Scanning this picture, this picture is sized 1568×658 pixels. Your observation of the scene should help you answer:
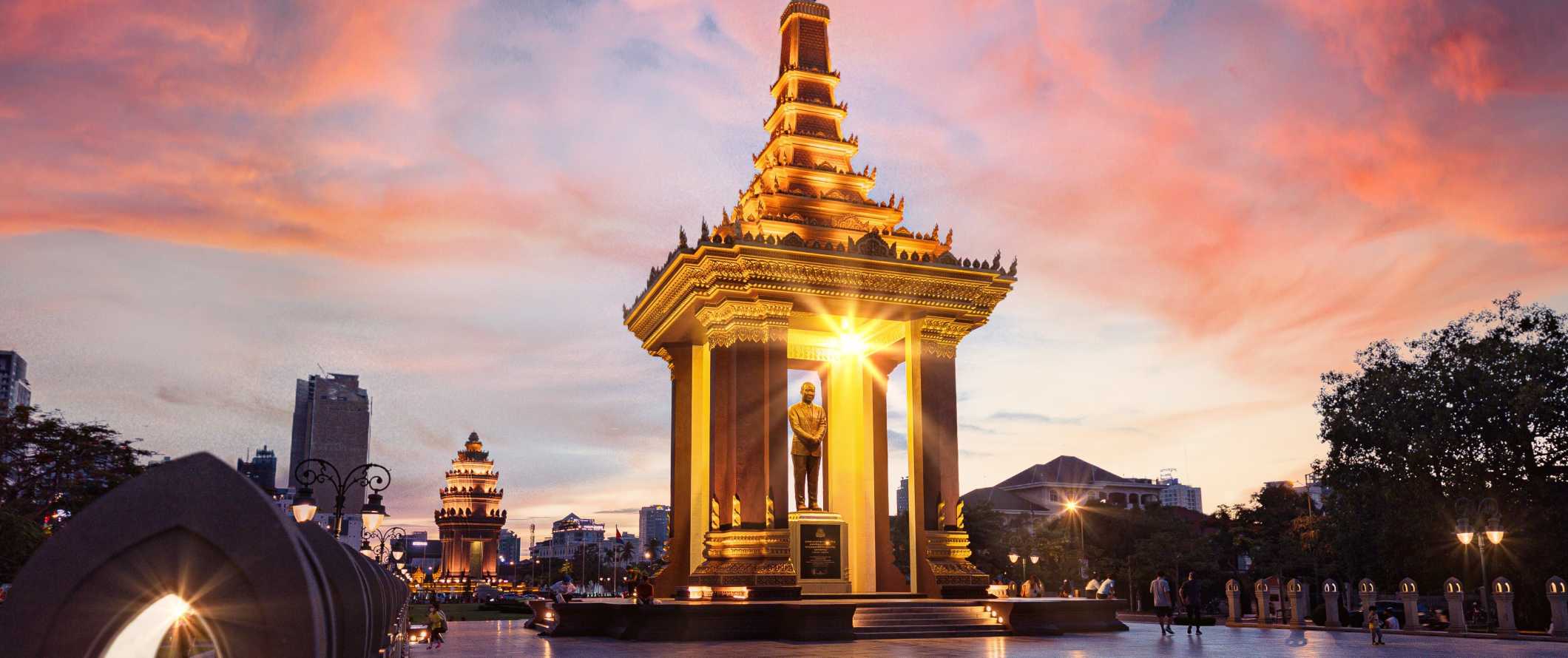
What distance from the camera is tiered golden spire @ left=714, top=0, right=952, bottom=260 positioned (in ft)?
93.0

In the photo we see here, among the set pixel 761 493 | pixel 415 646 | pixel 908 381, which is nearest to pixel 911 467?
pixel 908 381

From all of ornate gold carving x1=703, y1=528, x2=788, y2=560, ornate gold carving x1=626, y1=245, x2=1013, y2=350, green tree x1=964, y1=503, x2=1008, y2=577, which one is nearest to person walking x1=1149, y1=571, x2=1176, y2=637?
ornate gold carving x1=626, y1=245, x2=1013, y2=350

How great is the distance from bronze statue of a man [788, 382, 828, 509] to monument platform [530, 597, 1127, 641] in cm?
298

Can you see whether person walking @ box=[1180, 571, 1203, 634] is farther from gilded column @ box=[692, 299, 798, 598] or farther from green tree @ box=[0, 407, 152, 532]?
green tree @ box=[0, 407, 152, 532]

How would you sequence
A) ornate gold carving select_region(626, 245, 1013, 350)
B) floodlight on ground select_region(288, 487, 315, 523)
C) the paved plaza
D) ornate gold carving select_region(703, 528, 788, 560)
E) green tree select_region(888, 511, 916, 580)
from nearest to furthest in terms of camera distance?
floodlight on ground select_region(288, 487, 315, 523), the paved plaza, ornate gold carving select_region(703, 528, 788, 560), ornate gold carving select_region(626, 245, 1013, 350), green tree select_region(888, 511, 916, 580)

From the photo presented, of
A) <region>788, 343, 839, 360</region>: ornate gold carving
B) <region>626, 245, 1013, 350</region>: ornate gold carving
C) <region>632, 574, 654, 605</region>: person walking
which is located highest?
<region>626, 245, 1013, 350</region>: ornate gold carving

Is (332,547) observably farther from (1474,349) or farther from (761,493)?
(1474,349)

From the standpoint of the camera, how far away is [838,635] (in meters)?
21.4

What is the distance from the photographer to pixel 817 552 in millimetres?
25484

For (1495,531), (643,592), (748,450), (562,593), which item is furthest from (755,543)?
(1495,531)

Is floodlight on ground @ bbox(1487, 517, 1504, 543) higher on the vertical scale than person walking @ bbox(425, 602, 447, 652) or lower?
higher

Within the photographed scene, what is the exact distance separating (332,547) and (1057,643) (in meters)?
16.4

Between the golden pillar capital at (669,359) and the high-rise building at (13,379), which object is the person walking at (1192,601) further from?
the high-rise building at (13,379)

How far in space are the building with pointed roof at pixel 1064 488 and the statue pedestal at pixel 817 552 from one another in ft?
264
